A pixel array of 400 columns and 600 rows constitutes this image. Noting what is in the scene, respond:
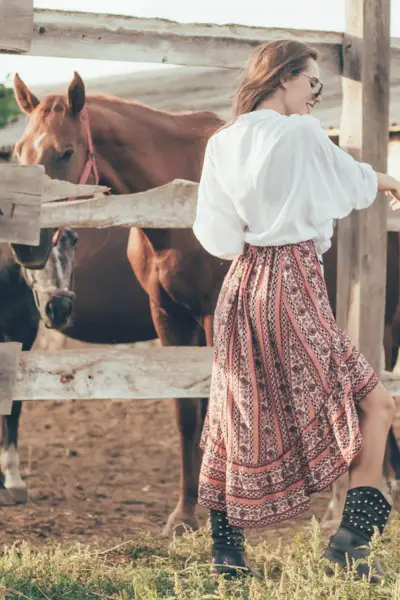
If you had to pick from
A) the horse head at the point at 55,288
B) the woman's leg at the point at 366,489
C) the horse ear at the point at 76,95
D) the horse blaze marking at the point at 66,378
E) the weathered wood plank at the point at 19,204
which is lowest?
the woman's leg at the point at 366,489

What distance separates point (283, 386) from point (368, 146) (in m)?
1.46

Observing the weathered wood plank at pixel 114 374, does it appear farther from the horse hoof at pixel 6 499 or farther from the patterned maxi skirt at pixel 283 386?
the horse hoof at pixel 6 499

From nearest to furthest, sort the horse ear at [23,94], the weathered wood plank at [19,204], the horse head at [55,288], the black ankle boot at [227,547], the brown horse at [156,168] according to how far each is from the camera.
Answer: the black ankle boot at [227,547] < the weathered wood plank at [19,204] < the brown horse at [156,168] < the horse ear at [23,94] < the horse head at [55,288]

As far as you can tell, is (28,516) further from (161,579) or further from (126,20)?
(126,20)

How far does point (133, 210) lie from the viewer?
419cm

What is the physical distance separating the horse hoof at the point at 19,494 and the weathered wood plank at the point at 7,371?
1.89 metres

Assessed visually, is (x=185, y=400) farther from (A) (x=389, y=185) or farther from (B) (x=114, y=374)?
(A) (x=389, y=185)

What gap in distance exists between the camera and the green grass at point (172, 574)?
123 inches

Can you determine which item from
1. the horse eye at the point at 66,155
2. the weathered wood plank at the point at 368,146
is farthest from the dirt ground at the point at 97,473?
the horse eye at the point at 66,155

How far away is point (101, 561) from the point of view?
416 centimetres

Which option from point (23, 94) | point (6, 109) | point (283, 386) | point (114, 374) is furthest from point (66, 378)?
point (6, 109)

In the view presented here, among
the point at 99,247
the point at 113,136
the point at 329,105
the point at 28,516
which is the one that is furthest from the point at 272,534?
the point at 329,105

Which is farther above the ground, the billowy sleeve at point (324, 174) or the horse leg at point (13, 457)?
the billowy sleeve at point (324, 174)

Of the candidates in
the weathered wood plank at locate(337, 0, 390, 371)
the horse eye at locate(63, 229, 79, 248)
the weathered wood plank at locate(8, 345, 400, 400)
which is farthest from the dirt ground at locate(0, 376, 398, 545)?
the horse eye at locate(63, 229, 79, 248)
